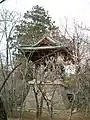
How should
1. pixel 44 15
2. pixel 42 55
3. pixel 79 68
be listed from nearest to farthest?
pixel 79 68, pixel 42 55, pixel 44 15

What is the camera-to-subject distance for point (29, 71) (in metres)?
17.5

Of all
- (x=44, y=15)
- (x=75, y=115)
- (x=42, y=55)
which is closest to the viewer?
(x=75, y=115)

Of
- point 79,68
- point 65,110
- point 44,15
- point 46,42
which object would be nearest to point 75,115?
point 65,110

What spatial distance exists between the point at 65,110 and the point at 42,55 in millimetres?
3839

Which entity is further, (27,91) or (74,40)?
(27,91)

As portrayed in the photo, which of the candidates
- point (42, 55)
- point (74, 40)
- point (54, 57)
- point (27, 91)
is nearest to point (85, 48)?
point (74, 40)

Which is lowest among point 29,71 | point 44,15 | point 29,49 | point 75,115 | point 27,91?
point 75,115

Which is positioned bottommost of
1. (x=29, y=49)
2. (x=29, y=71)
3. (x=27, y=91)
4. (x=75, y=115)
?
(x=75, y=115)

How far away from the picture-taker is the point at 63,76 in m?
18.3

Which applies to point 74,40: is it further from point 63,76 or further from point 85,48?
point 63,76

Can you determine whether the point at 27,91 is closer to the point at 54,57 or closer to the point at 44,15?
the point at 54,57

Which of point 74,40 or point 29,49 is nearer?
point 74,40

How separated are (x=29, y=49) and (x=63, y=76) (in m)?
3.10

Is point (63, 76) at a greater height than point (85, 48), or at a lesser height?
lesser
